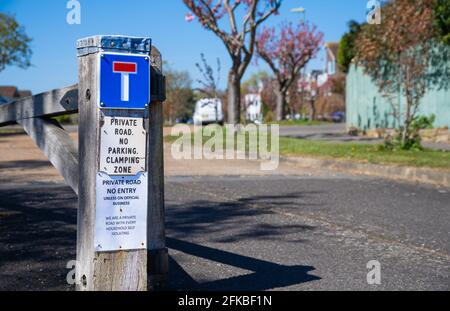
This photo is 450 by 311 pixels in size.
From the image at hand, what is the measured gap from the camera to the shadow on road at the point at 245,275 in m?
4.46

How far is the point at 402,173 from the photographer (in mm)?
11469

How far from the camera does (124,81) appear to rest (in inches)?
140

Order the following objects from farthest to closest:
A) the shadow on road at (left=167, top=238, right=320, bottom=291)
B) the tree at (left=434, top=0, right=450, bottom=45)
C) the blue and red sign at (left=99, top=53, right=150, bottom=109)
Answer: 1. the tree at (left=434, top=0, right=450, bottom=45)
2. the shadow on road at (left=167, top=238, right=320, bottom=291)
3. the blue and red sign at (left=99, top=53, right=150, bottom=109)

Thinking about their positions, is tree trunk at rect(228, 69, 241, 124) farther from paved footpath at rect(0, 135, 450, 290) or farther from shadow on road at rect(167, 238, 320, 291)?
shadow on road at rect(167, 238, 320, 291)

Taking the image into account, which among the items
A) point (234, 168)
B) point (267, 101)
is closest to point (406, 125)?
point (234, 168)

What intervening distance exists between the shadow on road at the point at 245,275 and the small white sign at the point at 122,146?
1195mm

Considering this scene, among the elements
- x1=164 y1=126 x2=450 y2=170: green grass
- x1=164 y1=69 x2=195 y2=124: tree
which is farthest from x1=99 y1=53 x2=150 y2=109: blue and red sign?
x1=164 y1=69 x2=195 y2=124: tree

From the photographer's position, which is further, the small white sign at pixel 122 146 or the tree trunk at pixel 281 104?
the tree trunk at pixel 281 104

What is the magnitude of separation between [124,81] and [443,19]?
1607cm

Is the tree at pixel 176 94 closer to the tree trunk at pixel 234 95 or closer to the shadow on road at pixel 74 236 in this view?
the tree trunk at pixel 234 95

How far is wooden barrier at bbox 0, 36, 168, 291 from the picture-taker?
11.7 ft

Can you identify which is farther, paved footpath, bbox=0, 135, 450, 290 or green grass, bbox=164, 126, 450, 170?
green grass, bbox=164, 126, 450, 170

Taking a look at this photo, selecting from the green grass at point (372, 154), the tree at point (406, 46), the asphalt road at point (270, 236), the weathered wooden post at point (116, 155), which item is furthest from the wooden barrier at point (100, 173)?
the tree at point (406, 46)
